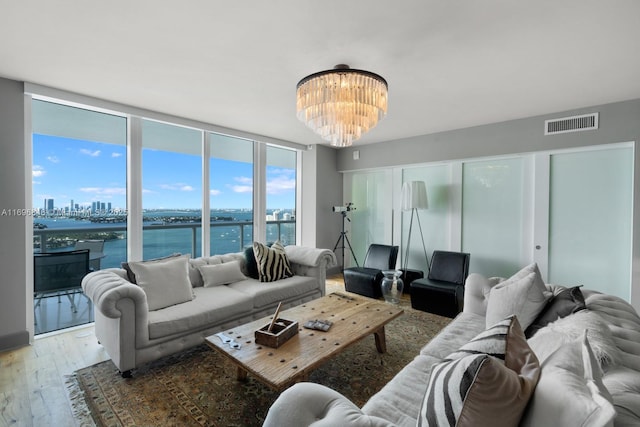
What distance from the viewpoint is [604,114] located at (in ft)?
Result: 10.5

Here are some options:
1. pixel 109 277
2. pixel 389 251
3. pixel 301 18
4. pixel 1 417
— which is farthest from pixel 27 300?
pixel 389 251

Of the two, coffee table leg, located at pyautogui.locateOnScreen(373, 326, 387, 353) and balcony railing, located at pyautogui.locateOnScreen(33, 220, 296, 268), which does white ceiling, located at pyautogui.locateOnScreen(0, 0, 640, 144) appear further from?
coffee table leg, located at pyautogui.locateOnScreen(373, 326, 387, 353)

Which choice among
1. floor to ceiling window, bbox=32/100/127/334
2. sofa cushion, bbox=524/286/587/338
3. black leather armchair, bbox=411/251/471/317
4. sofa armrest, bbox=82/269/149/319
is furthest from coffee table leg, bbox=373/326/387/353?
floor to ceiling window, bbox=32/100/127/334

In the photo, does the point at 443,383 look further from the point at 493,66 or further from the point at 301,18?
the point at 493,66

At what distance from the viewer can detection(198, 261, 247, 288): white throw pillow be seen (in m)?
3.31

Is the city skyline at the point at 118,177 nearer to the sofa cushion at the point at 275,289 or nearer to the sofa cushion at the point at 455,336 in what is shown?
the sofa cushion at the point at 275,289

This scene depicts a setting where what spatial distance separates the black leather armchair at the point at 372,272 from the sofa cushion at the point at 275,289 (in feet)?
2.58

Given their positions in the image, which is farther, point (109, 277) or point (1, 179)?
point (1, 179)

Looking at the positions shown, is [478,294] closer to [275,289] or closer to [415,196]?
[275,289]

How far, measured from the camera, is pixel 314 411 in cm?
108

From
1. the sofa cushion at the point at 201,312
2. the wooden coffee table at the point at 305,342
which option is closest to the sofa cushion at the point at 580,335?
the wooden coffee table at the point at 305,342

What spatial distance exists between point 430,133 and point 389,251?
1.92m

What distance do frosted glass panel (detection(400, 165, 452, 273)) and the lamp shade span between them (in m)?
0.27

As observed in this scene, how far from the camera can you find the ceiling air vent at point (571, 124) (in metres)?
3.27
